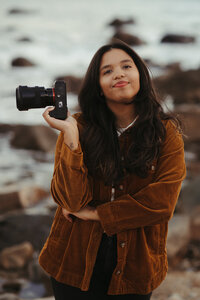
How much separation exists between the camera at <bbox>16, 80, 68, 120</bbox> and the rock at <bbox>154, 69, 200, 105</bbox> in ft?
25.4

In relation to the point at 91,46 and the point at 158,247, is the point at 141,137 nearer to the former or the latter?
the point at 158,247

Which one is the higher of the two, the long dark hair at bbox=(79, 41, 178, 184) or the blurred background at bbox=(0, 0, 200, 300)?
the long dark hair at bbox=(79, 41, 178, 184)

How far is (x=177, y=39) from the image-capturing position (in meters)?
17.8

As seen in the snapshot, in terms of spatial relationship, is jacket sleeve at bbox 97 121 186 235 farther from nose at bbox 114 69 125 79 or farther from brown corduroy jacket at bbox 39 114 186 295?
nose at bbox 114 69 125 79

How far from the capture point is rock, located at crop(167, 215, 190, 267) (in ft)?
11.0

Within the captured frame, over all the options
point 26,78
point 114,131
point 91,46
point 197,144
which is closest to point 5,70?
point 26,78

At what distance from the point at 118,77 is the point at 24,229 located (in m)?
2.59

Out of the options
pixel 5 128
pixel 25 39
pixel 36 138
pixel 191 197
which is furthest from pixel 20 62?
pixel 191 197

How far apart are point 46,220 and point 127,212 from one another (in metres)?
2.55

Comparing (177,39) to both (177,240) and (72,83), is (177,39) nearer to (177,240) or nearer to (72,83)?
(72,83)

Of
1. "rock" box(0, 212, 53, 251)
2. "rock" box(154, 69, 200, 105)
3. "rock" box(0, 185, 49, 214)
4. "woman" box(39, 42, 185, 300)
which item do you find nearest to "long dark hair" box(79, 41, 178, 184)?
"woman" box(39, 42, 185, 300)

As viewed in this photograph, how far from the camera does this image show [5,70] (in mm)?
12656

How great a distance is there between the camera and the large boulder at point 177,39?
17.6 m

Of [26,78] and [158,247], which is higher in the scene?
[158,247]
